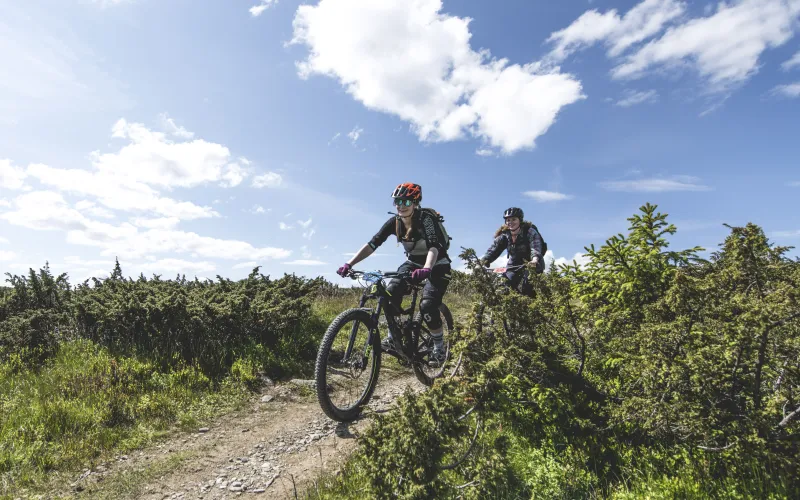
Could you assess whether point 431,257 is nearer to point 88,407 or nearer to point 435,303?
point 435,303

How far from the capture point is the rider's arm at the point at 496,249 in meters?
9.06

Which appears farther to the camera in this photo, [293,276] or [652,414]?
[293,276]

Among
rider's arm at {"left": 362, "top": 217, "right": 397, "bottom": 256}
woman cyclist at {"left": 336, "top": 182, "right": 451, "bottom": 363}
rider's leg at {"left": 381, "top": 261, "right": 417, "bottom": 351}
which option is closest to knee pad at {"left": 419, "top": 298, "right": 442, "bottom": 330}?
woman cyclist at {"left": 336, "top": 182, "right": 451, "bottom": 363}

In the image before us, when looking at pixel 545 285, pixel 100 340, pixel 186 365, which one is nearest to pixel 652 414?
pixel 545 285

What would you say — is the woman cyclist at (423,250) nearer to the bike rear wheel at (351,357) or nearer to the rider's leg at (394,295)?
the rider's leg at (394,295)

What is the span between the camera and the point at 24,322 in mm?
7984

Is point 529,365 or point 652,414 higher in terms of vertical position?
point 529,365

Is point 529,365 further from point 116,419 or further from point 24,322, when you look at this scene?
point 24,322

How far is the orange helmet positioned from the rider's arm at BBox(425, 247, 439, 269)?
35.9 inches

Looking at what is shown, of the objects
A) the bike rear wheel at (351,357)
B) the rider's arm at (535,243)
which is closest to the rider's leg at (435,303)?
the bike rear wheel at (351,357)

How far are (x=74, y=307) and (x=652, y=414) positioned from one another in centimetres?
997

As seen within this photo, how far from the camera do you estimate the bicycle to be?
5.50 meters

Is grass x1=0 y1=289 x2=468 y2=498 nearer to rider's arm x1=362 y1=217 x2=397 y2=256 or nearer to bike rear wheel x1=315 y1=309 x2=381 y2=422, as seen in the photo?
bike rear wheel x1=315 y1=309 x2=381 y2=422

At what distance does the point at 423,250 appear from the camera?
22.6 feet
